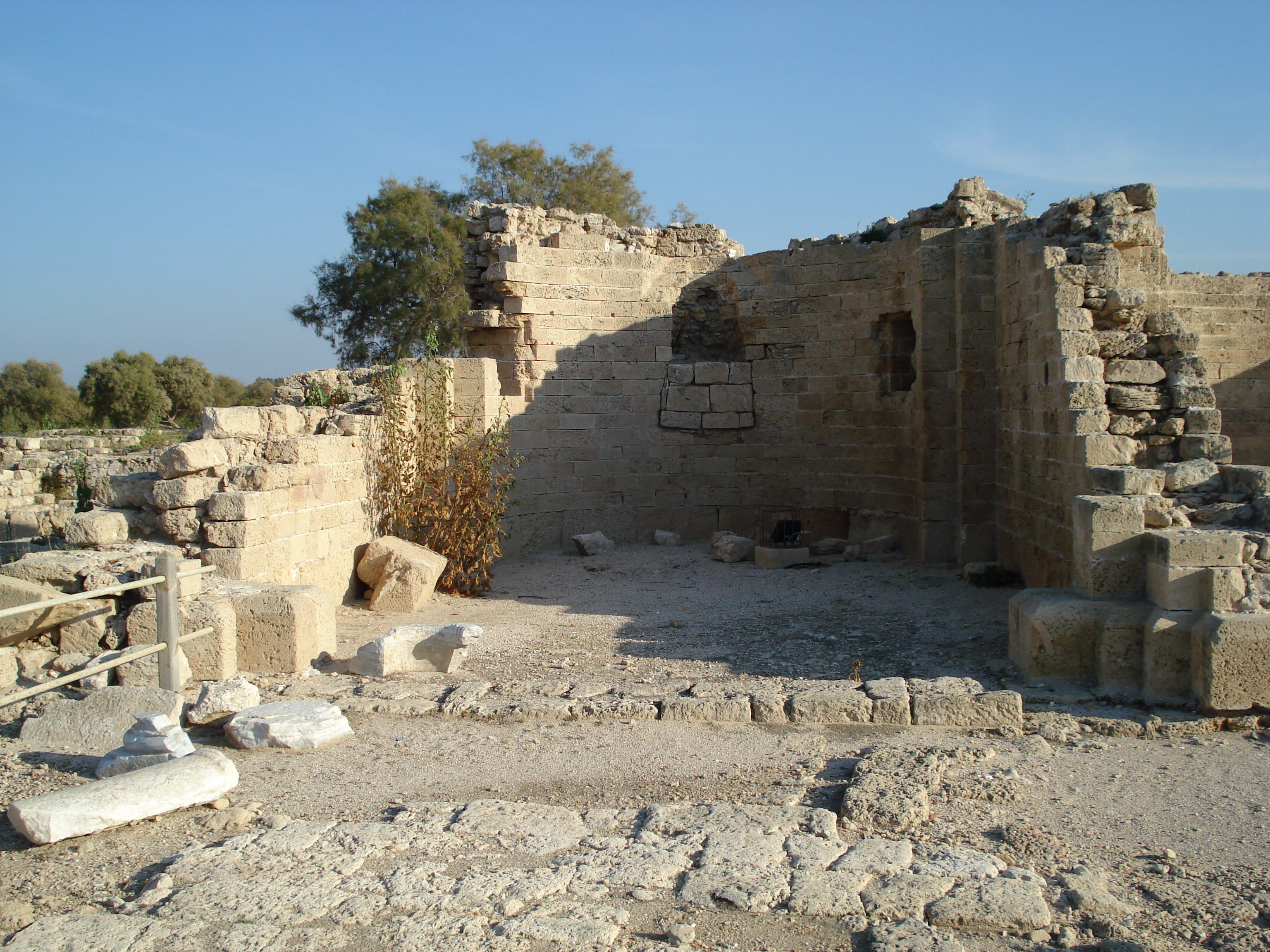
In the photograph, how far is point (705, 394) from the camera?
A: 1123cm

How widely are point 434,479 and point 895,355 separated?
17.8ft

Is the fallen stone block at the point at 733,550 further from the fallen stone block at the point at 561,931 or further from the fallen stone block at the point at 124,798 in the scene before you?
the fallen stone block at the point at 561,931

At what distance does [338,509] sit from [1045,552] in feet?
18.4

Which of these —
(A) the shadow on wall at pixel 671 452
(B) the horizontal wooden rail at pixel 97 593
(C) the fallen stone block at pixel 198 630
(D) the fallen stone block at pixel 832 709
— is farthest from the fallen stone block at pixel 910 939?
(A) the shadow on wall at pixel 671 452

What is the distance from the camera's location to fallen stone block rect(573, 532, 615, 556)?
10.3m

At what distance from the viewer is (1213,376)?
9.84 m

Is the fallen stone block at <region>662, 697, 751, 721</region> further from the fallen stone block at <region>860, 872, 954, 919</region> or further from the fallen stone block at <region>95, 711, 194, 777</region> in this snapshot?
the fallen stone block at <region>95, 711, 194, 777</region>

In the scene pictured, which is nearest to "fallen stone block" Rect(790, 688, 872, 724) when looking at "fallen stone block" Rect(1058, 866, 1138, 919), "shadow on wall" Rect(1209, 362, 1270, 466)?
"fallen stone block" Rect(1058, 866, 1138, 919)

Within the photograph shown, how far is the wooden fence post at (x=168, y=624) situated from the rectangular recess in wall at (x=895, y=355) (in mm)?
7911

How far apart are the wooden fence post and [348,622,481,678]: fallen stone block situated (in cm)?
108

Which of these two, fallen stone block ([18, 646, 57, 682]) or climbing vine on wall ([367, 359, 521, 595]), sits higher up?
climbing vine on wall ([367, 359, 521, 595])

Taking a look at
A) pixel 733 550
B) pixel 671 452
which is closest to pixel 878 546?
pixel 733 550

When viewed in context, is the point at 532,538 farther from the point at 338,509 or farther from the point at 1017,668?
the point at 1017,668

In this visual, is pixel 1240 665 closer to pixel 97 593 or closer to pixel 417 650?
pixel 417 650
